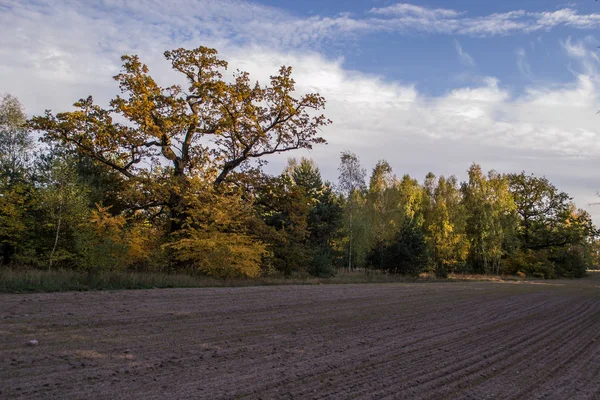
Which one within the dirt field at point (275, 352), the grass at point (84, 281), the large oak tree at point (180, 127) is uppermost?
the large oak tree at point (180, 127)

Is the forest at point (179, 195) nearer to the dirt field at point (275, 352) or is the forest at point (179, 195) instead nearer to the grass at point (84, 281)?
the grass at point (84, 281)

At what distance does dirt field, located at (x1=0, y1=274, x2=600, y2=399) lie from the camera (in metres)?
5.42

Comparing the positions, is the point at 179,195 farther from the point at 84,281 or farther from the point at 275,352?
the point at 275,352

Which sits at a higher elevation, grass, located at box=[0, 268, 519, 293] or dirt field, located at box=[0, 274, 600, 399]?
grass, located at box=[0, 268, 519, 293]

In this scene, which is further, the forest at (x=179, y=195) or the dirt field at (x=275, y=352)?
the forest at (x=179, y=195)

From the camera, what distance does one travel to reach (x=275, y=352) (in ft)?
24.1

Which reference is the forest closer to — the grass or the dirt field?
the grass

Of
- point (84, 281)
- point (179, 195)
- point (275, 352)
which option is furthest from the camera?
point (179, 195)

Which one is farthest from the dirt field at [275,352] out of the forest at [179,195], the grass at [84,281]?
the forest at [179,195]

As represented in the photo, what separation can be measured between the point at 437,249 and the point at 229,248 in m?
34.2

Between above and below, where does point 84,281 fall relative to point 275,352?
above

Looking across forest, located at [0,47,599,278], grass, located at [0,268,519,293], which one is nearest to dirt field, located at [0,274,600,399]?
grass, located at [0,268,519,293]

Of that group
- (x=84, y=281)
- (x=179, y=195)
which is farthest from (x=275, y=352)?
(x=179, y=195)

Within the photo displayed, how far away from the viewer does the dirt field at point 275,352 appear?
5.42m
